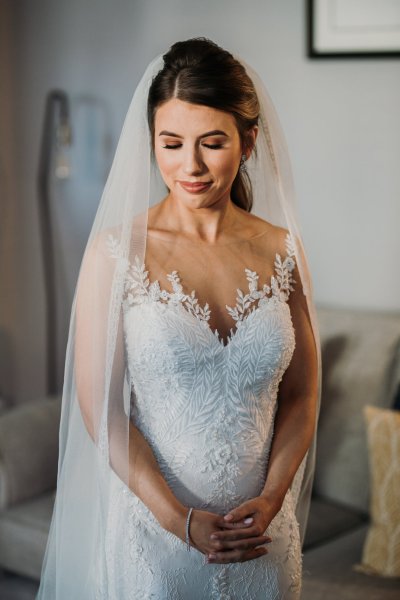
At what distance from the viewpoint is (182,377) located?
176 cm

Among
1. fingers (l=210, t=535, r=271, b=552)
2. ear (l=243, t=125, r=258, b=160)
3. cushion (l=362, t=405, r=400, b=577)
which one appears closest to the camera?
fingers (l=210, t=535, r=271, b=552)

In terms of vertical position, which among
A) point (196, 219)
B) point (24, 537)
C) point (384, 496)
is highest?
point (196, 219)

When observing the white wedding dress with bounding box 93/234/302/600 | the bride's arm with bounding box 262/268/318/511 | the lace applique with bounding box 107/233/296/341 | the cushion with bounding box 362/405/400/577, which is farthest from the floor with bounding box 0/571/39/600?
the lace applique with bounding box 107/233/296/341

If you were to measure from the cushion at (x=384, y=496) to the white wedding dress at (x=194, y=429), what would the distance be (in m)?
0.84

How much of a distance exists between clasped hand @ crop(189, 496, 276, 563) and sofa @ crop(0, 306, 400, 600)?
1.07m

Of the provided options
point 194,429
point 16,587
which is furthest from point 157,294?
point 16,587

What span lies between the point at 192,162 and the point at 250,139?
0.18m

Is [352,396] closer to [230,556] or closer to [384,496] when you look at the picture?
[384,496]

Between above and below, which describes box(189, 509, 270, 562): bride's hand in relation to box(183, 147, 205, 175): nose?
below

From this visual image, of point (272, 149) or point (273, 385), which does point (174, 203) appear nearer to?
point (272, 149)

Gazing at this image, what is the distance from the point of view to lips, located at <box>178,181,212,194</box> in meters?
1.71

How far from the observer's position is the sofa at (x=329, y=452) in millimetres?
2803

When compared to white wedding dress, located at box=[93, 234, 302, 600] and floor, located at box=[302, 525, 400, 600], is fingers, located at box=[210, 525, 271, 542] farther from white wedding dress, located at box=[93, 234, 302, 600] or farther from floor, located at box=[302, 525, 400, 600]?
floor, located at box=[302, 525, 400, 600]

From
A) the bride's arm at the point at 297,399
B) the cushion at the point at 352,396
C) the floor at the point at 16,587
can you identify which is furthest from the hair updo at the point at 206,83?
the floor at the point at 16,587
